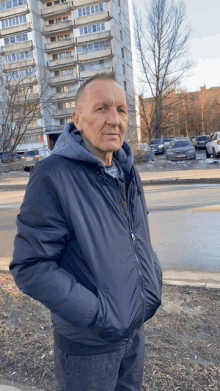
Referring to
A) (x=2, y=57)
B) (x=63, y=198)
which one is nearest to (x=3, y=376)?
(x=63, y=198)

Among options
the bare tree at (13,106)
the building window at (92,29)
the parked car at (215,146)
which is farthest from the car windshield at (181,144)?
the building window at (92,29)

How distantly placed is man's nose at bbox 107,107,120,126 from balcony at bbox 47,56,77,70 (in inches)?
2089

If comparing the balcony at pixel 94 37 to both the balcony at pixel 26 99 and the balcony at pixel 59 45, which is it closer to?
the balcony at pixel 59 45

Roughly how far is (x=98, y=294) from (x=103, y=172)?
51 centimetres

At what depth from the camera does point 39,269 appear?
3.96 ft

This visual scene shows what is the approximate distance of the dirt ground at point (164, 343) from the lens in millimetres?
2158

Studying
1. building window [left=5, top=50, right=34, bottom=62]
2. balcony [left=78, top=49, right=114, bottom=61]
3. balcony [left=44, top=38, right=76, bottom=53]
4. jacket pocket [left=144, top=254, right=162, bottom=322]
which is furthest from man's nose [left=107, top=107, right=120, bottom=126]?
building window [left=5, top=50, right=34, bottom=62]

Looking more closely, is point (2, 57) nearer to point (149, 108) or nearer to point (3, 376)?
point (149, 108)

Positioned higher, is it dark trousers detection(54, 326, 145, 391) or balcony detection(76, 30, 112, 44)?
balcony detection(76, 30, 112, 44)

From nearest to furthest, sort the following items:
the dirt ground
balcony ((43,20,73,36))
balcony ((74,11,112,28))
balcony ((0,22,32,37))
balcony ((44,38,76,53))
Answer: the dirt ground < balcony ((74,11,112,28)) < balcony ((43,20,73,36)) < balcony ((0,22,32,37)) < balcony ((44,38,76,53))

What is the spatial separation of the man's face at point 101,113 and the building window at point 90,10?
52888 mm

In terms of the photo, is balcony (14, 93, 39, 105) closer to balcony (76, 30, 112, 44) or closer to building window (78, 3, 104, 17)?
balcony (76, 30, 112, 44)

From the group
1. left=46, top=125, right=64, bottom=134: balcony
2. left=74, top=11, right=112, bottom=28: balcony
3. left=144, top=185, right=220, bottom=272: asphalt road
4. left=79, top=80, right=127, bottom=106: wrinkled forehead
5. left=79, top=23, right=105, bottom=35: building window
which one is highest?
left=74, top=11, right=112, bottom=28: balcony

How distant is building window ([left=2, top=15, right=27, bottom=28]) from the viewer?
49969 millimetres
